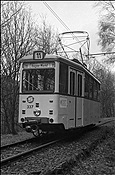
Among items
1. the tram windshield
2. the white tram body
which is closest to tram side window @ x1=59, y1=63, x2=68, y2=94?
the white tram body

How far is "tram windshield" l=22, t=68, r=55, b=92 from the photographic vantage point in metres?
10.2

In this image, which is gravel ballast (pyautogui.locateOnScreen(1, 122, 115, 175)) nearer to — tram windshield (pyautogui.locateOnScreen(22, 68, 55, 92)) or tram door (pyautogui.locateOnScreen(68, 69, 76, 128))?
tram door (pyautogui.locateOnScreen(68, 69, 76, 128))

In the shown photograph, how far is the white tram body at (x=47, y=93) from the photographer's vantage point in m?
9.95

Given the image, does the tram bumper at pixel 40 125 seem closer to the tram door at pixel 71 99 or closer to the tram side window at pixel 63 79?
the tram door at pixel 71 99

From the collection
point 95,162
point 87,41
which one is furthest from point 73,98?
point 87,41

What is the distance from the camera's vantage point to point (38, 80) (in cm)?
1044

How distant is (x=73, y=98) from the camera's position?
36.5 feet

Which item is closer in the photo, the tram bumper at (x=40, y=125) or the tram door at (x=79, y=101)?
the tram bumper at (x=40, y=125)

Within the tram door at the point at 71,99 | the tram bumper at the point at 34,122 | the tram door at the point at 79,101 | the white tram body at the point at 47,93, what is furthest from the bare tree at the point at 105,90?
the tram bumper at the point at 34,122

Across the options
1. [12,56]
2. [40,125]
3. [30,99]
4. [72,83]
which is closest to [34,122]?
[40,125]

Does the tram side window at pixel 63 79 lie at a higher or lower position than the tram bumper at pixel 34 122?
higher

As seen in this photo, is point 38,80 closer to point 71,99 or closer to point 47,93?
point 47,93

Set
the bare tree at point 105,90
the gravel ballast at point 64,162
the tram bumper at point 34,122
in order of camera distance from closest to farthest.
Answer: the gravel ballast at point 64,162 → the tram bumper at point 34,122 → the bare tree at point 105,90

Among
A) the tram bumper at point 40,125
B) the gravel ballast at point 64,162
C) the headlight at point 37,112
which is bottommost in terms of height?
the gravel ballast at point 64,162
